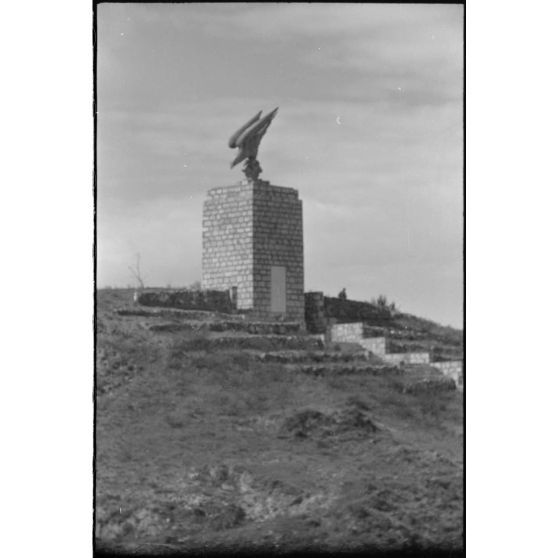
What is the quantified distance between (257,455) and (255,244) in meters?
2.86

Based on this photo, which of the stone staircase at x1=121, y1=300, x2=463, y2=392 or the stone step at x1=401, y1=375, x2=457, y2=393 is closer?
the stone step at x1=401, y1=375, x2=457, y2=393

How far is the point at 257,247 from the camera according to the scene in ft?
63.4

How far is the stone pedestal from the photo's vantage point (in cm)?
1878

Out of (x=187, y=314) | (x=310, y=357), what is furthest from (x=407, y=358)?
(x=187, y=314)

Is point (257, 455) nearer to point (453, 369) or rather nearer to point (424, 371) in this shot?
point (424, 371)

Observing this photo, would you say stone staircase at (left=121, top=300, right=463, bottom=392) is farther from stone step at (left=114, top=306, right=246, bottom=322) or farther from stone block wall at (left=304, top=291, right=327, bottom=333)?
stone block wall at (left=304, top=291, right=327, bottom=333)

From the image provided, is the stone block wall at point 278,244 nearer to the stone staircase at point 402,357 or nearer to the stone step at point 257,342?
the stone step at point 257,342

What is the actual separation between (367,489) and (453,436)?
126 centimetres

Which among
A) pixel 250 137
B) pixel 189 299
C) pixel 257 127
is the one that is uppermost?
pixel 257 127

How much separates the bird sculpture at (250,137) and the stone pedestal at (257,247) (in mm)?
438

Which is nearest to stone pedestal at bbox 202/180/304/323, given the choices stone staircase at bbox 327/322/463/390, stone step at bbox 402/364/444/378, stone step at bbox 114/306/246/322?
stone step at bbox 114/306/246/322

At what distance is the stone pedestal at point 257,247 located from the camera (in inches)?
739

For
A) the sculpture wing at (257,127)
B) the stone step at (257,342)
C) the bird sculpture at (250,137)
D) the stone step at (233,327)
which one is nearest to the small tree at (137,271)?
the stone step at (233,327)

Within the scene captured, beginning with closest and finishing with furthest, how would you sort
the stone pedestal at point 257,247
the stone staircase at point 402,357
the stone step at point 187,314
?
the stone staircase at point 402,357 → the stone pedestal at point 257,247 → the stone step at point 187,314
